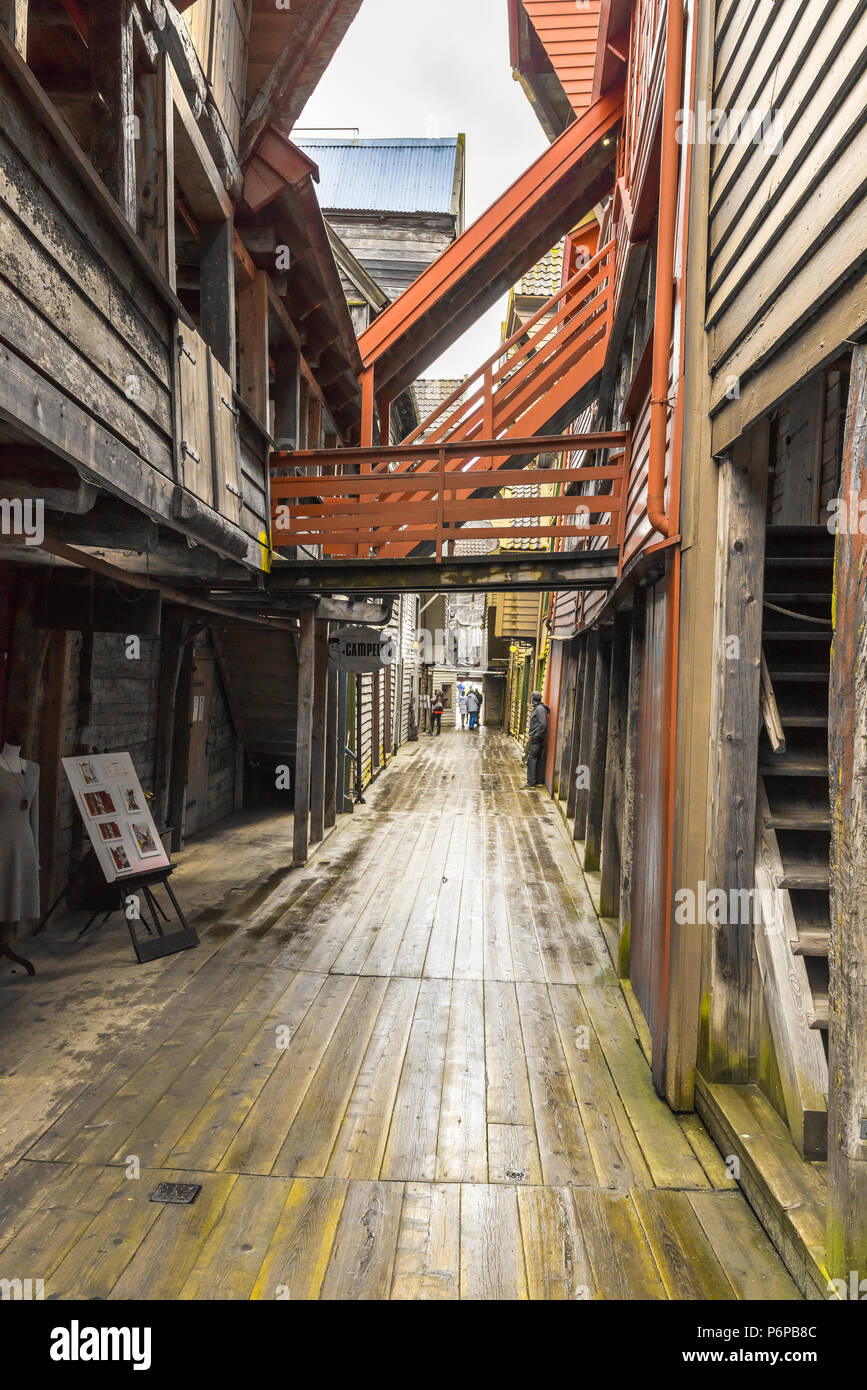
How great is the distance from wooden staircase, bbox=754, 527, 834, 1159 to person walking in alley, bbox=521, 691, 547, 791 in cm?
1024

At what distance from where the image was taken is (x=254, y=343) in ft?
22.0

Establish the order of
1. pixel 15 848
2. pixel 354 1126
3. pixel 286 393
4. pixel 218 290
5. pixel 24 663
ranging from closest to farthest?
pixel 354 1126, pixel 15 848, pixel 218 290, pixel 24 663, pixel 286 393

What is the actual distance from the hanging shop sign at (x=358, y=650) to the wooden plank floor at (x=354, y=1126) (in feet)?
12.5

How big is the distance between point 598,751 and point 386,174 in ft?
48.5

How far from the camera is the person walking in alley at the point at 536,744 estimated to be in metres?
15.2

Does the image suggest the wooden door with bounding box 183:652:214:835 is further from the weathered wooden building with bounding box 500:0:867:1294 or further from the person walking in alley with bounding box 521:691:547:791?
the person walking in alley with bounding box 521:691:547:791

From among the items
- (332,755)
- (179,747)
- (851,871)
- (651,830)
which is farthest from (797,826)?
(332,755)

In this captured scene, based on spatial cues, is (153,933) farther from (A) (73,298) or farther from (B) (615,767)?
(A) (73,298)

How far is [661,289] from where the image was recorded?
4.47 meters

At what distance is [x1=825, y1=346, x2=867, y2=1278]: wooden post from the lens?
217 centimetres

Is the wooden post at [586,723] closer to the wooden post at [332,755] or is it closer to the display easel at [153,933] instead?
the wooden post at [332,755]

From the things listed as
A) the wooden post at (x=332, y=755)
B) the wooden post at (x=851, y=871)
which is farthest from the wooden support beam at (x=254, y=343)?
the wooden post at (x=851, y=871)
